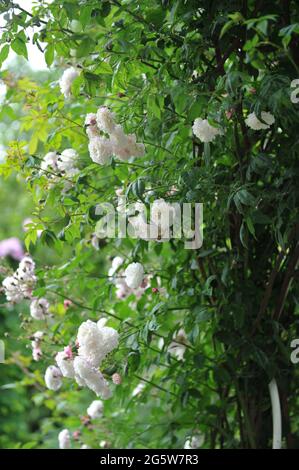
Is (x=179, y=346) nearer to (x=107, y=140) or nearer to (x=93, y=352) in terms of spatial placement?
(x=93, y=352)

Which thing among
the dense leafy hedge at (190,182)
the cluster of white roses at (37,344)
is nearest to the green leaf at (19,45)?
the dense leafy hedge at (190,182)

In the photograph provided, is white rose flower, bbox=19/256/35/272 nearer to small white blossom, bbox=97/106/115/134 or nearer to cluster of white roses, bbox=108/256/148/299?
cluster of white roses, bbox=108/256/148/299

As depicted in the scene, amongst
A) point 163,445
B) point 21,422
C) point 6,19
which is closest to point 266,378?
point 163,445

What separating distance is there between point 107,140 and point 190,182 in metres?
0.20

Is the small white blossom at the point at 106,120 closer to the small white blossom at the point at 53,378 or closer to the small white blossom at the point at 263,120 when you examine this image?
the small white blossom at the point at 263,120

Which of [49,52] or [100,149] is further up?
[49,52]

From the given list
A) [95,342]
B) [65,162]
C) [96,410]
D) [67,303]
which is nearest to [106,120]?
[65,162]

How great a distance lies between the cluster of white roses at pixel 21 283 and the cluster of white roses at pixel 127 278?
0.20 meters

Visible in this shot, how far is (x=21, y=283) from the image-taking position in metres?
1.64

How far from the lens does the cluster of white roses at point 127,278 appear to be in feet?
4.79

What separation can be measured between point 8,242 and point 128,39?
8.46 feet

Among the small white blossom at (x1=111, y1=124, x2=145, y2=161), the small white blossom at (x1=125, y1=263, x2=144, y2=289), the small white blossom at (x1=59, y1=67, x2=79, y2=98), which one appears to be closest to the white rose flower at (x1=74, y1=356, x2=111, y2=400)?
the small white blossom at (x1=125, y1=263, x2=144, y2=289)

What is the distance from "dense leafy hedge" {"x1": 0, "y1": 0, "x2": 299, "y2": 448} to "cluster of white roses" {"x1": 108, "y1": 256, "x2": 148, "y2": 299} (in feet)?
0.10

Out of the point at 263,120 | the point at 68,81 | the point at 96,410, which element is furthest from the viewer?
the point at 96,410
